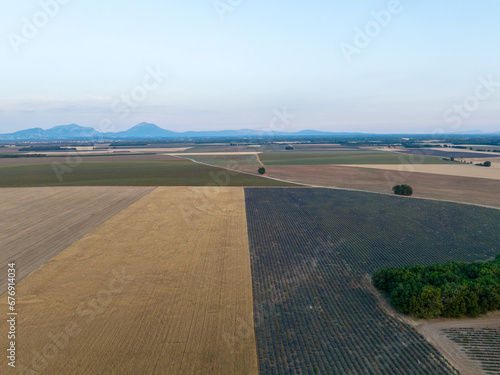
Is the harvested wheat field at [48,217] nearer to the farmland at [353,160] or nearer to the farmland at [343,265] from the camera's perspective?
the farmland at [343,265]

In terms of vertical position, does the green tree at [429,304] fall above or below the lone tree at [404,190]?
below

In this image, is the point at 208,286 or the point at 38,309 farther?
the point at 208,286

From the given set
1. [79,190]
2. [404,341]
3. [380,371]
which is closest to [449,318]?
[404,341]

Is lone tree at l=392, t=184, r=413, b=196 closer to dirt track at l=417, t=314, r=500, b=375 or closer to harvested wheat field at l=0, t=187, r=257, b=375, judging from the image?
harvested wheat field at l=0, t=187, r=257, b=375

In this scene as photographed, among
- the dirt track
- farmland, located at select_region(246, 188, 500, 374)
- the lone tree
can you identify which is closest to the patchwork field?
the lone tree

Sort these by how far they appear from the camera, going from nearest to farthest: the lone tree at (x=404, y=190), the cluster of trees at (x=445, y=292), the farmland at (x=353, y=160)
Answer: the cluster of trees at (x=445, y=292) → the lone tree at (x=404, y=190) → the farmland at (x=353, y=160)

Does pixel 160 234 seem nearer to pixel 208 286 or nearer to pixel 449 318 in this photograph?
pixel 208 286

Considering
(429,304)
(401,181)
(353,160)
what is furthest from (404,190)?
(353,160)

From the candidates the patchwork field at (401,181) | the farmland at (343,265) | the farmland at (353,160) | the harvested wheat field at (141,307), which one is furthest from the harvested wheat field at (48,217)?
the farmland at (353,160)
